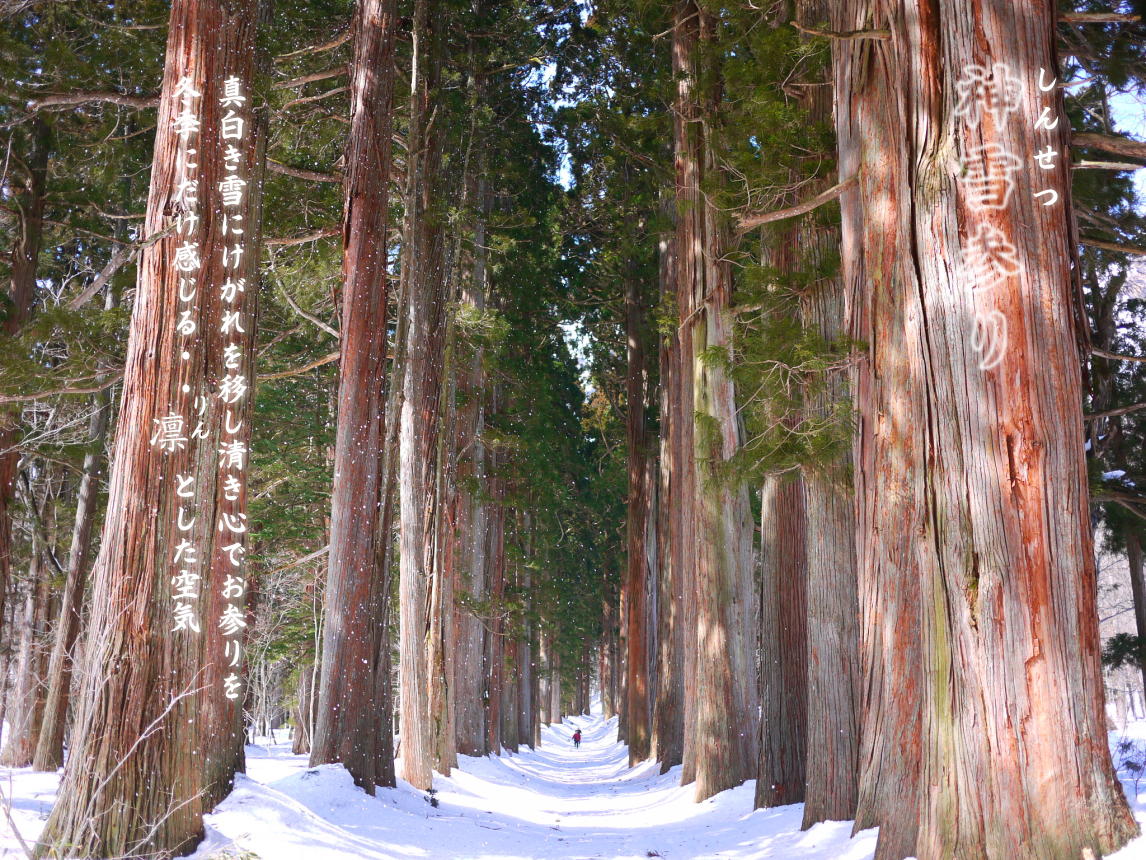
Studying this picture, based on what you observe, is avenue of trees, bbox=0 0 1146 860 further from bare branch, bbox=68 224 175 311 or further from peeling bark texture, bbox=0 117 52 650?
bare branch, bbox=68 224 175 311

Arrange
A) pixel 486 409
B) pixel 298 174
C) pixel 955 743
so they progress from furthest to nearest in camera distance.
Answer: pixel 486 409
pixel 298 174
pixel 955 743

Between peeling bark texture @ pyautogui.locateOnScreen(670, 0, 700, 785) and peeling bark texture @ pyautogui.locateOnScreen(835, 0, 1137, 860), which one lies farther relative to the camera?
peeling bark texture @ pyautogui.locateOnScreen(670, 0, 700, 785)

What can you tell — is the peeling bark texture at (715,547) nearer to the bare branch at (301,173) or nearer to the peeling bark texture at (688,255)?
the peeling bark texture at (688,255)

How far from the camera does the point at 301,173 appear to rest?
37.1 feet

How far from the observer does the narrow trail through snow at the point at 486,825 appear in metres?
7.21

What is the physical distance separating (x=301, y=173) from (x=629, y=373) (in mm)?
10703

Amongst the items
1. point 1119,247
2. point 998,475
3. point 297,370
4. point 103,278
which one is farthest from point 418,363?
point 998,475

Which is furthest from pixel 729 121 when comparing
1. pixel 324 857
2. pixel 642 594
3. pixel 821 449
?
pixel 642 594

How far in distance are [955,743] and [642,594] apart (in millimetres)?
17775

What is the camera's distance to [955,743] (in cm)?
444

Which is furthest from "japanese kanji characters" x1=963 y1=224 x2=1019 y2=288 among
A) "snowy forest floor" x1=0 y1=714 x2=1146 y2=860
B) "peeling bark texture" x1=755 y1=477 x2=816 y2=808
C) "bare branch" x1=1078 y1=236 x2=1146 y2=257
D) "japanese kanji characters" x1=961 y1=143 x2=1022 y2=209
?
"peeling bark texture" x1=755 y1=477 x2=816 y2=808

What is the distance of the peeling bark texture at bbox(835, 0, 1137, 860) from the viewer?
13.5 ft

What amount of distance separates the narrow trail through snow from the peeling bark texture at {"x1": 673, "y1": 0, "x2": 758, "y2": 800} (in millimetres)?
573

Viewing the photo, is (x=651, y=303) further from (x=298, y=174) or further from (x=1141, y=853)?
(x=1141, y=853)
